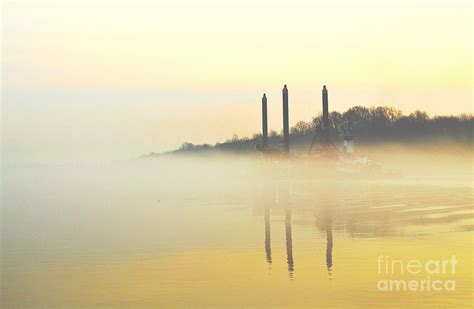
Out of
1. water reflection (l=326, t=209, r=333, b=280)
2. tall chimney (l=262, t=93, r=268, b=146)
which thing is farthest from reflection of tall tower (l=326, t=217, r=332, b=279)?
tall chimney (l=262, t=93, r=268, b=146)

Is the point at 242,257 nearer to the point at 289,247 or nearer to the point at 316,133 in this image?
the point at 289,247

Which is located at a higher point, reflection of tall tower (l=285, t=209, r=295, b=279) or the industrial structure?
the industrial structure

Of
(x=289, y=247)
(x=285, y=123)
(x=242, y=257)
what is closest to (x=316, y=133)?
(x=285, y=123)

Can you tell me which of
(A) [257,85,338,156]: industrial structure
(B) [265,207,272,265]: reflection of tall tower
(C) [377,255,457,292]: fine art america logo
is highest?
(A) [257,85,338,156]: industrial structure

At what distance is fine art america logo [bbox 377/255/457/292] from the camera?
58.1ft

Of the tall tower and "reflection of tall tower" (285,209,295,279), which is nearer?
"reflection of tall tower" (285,209,295,279)

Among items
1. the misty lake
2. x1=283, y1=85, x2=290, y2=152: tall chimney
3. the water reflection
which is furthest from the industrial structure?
the water reflection

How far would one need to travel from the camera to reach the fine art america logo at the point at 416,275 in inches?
697

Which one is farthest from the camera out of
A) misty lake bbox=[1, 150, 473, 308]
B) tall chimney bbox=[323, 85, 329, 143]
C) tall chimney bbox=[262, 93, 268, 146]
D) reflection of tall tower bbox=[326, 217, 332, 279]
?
tall chimney bbox=[262, 93, 268, 146]

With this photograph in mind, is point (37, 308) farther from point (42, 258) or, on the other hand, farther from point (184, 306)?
point (42, 258)

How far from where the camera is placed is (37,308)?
55.3 ft

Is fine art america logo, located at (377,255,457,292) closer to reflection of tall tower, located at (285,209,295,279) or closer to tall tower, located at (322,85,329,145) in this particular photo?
reflection of tall tower, located at (285,209,295,279)

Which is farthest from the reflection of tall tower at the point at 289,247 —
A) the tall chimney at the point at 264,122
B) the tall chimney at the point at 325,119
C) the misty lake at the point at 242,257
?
the tall chimney at the point at 264,122

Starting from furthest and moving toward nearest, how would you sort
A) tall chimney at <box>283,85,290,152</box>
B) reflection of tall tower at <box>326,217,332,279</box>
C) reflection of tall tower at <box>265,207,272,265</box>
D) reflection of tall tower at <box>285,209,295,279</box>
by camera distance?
1. tall chimney at <box>283,85,290,152</box>
2. reflection of tall tower at <box>265,207,272,265</box>
3. reflection of tall tower at <box>326,217,332,279</box>
4. reflection of tall tower at <box>285,209,295,279</box>
